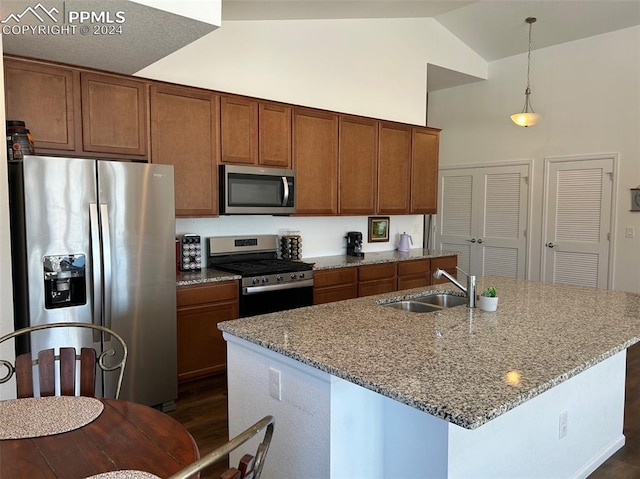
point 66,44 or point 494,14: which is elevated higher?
point 494,14

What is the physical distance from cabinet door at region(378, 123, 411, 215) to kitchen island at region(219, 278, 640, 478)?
276 cm

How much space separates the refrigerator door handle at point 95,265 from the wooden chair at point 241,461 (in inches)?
74.4

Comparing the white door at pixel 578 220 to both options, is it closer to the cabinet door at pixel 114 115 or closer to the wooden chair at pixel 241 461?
the cabinet door at pixel 114 115

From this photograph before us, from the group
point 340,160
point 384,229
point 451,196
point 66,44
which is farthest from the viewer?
point 451,196

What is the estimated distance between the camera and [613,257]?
5.11 m

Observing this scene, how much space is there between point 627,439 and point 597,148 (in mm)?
3580

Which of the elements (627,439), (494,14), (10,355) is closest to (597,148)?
(494,14)

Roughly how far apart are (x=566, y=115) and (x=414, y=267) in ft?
8.56

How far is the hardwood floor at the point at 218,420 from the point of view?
2354mm

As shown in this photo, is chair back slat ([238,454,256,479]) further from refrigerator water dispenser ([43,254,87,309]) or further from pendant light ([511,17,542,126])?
pendant light ([511,17,542,126])

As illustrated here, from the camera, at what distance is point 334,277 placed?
4.18 metres

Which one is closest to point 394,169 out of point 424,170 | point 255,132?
point 424,170

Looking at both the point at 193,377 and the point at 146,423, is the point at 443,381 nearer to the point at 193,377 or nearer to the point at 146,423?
the point at 146,423

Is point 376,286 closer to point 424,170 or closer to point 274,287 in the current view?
point 274,287
